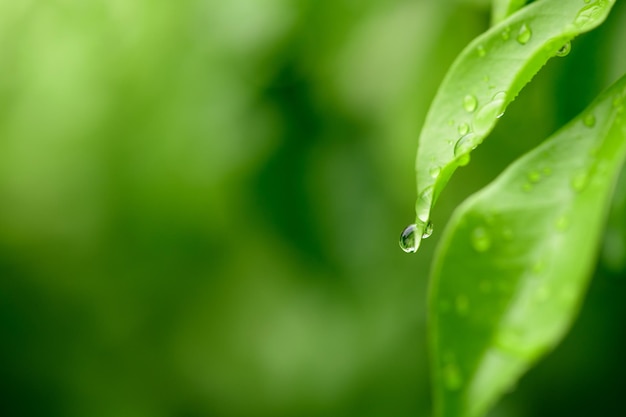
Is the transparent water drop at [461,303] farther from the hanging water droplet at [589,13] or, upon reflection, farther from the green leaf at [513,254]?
the hanging water droplet at [589,13]

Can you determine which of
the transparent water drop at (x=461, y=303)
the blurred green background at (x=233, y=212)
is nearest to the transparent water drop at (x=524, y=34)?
the transparent water drop at (x=461, y=303)

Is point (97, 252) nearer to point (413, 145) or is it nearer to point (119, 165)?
point (119, 165)

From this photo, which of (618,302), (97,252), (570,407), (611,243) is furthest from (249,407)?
(611,243)

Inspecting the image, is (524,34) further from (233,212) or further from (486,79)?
(233,212)

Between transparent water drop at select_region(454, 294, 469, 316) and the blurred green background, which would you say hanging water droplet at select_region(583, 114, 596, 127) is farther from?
the blurred green background

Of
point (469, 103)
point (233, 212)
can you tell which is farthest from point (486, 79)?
point (233, 212)

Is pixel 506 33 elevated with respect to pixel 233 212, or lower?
elevated
